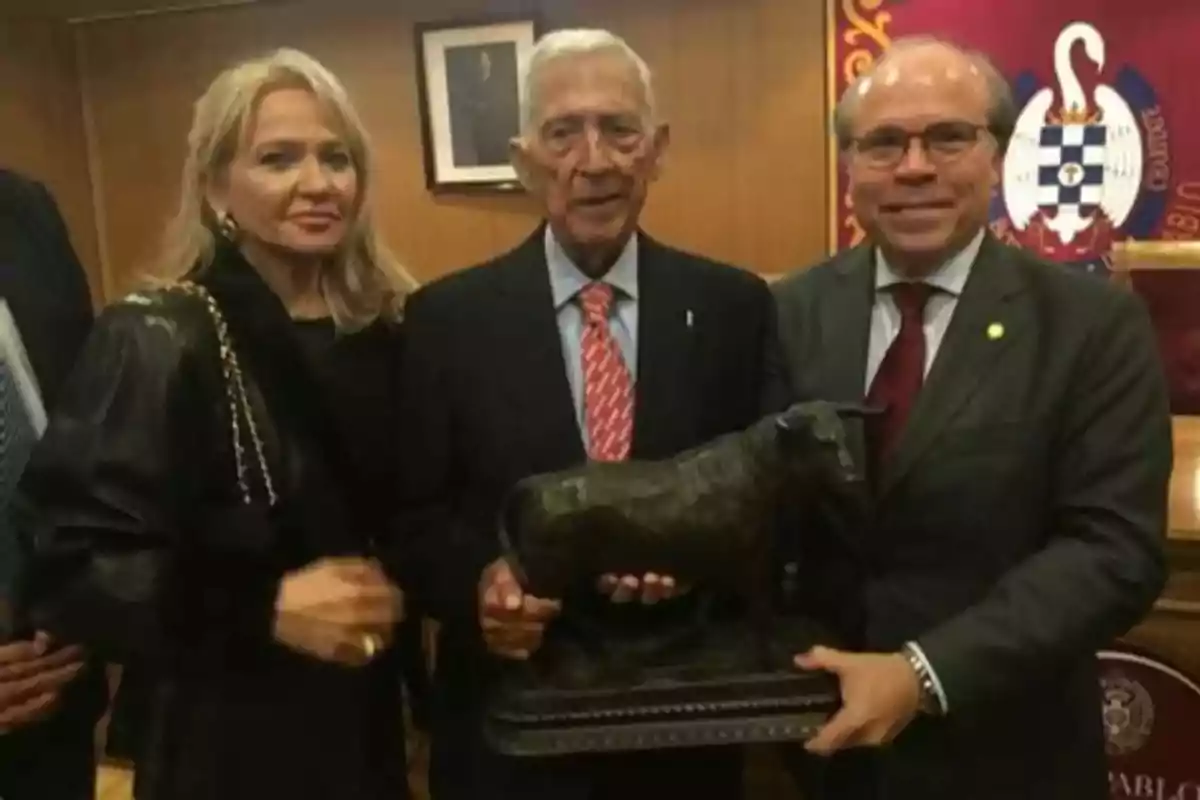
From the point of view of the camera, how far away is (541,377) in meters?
1.62

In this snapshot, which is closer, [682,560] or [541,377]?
[682,560]

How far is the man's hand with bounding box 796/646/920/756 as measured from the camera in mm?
1393

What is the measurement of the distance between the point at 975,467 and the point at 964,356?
0.43ft

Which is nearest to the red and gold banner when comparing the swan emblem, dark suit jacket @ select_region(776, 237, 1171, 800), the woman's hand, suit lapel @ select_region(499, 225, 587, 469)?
the swan emblem

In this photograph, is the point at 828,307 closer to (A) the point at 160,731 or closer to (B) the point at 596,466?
(B) the point at 596,466

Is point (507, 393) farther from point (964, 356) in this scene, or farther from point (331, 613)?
point (964, 356)

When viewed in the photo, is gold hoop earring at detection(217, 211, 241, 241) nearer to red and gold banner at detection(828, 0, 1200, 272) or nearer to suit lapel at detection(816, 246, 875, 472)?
suit lapel at detection(816, 246, 875, 472)

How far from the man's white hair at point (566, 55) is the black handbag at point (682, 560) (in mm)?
490

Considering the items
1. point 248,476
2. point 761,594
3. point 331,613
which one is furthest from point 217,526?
point 761,594

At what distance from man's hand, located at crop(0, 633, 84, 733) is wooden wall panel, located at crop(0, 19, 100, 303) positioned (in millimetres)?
3009

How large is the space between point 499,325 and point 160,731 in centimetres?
65

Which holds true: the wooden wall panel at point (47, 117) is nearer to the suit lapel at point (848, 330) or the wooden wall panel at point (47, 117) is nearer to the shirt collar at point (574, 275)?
the shirt collar at point (574, 275)

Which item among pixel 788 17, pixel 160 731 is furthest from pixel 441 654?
pixel 788 17

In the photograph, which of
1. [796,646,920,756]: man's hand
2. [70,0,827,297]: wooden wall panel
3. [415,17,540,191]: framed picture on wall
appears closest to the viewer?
[796,646,920,756]: man's hand
